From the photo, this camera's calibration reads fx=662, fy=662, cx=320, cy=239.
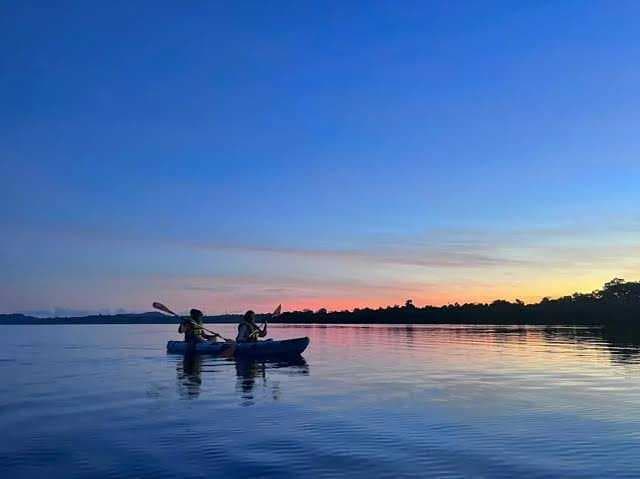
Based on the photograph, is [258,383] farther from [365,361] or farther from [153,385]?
[365,361]

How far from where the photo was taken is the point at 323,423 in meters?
17.0

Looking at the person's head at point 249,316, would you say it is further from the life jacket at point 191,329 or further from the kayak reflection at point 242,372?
the life jacket at point 191,329

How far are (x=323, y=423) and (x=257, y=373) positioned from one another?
1401 centimetres

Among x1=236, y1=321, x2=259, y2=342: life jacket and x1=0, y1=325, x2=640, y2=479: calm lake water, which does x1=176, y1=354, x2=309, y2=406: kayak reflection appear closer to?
x1=0, y1=325, x2=640, y2=479: calm lake water

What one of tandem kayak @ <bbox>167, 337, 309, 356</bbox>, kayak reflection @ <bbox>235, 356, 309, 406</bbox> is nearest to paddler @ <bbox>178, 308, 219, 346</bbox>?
tandem kayak @ <bbox>167, 337, 309, 356</bbox>

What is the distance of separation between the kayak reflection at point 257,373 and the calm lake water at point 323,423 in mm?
134

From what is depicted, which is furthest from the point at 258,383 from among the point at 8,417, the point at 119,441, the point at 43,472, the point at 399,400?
the point at 43,472

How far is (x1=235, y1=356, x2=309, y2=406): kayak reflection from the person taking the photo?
23250 mm

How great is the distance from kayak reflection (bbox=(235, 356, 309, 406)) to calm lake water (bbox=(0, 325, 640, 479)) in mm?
134

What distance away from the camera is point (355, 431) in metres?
15.8

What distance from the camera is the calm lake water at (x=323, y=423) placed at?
12.4m

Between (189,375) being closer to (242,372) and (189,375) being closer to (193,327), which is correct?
(242,372)

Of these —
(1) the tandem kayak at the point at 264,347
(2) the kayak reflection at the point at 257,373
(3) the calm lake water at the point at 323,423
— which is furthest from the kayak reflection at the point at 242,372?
(1) the tandem kayak at the point at 264,347

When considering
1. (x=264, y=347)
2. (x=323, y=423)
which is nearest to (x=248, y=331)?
(x=264, y=347)
